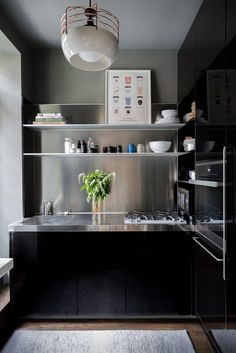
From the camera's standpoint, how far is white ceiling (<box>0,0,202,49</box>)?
196 centimetres

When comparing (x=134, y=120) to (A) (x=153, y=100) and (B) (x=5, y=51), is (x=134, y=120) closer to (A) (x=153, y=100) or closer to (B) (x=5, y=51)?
(A) (x=153, y=100)

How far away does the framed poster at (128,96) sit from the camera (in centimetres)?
258

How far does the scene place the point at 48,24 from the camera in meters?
2.21

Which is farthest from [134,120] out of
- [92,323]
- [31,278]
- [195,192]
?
[92,323]

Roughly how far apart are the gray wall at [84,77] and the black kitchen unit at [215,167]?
578 mm

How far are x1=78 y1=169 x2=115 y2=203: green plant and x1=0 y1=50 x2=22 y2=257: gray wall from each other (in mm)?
677

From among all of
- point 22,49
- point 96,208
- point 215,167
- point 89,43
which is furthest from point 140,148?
point 22,49

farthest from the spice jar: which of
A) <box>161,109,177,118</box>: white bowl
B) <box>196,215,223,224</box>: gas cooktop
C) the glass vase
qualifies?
the glass vase

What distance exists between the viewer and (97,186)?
2406 millimetres

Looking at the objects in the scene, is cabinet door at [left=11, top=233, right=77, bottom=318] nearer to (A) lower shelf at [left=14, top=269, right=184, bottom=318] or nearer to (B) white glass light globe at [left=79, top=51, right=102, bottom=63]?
(A) lower shelf at [left=14, top=269, right=184, bottom=318]

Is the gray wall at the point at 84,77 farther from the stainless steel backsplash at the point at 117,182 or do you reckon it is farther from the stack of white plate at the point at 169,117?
the stainless steel backsplash at the point at 117,182

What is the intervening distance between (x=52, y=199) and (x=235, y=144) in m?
1.99

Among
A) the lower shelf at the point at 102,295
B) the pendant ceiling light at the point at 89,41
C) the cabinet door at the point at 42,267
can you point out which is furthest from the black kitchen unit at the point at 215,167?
Result: the cabinet door at the point at 42,267

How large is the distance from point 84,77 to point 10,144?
1.09 meters
